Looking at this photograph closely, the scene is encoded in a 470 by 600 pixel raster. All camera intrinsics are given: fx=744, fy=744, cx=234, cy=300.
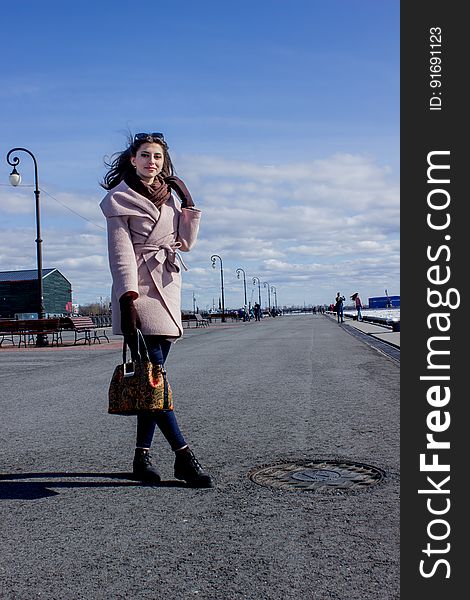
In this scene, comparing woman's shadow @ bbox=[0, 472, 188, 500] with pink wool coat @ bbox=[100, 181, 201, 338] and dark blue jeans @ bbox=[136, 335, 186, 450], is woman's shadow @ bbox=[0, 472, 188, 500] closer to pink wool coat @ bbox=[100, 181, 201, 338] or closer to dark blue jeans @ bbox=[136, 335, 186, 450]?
dark blue jeans @ bbox=[136, 335, 186, 450]

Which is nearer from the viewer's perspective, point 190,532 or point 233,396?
point 190,532

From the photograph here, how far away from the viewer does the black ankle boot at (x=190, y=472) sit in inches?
178

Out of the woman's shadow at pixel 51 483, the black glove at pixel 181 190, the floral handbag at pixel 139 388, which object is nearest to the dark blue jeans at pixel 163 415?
the floral handbag at pixel 139 388

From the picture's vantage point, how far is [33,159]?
26547 mm

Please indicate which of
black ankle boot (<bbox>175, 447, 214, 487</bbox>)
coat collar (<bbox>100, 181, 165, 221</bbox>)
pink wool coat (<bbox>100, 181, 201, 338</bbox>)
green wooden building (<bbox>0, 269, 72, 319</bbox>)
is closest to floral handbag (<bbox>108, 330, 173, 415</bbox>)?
pink wool coat (<bbox>100, 181, 201, 338</bbox>)

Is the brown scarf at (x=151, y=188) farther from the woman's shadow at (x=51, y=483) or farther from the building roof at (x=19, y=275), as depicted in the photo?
the building roof at (x=19, y=275)

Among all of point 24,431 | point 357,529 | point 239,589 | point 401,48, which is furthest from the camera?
point 24,431

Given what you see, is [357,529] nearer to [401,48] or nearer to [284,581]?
[284,581]

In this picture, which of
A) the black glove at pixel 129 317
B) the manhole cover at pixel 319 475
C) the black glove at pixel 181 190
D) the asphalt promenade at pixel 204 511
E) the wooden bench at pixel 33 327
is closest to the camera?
the asphalt promenade at pixel 204 511


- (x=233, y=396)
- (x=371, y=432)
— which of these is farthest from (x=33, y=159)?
(x=371, y=432)

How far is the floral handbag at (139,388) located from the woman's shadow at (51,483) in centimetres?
52

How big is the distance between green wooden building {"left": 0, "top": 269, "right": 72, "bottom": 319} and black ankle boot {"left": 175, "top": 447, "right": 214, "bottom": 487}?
290 ft

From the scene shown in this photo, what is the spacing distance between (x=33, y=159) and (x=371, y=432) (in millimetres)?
22683

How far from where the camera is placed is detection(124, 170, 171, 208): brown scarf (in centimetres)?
471
